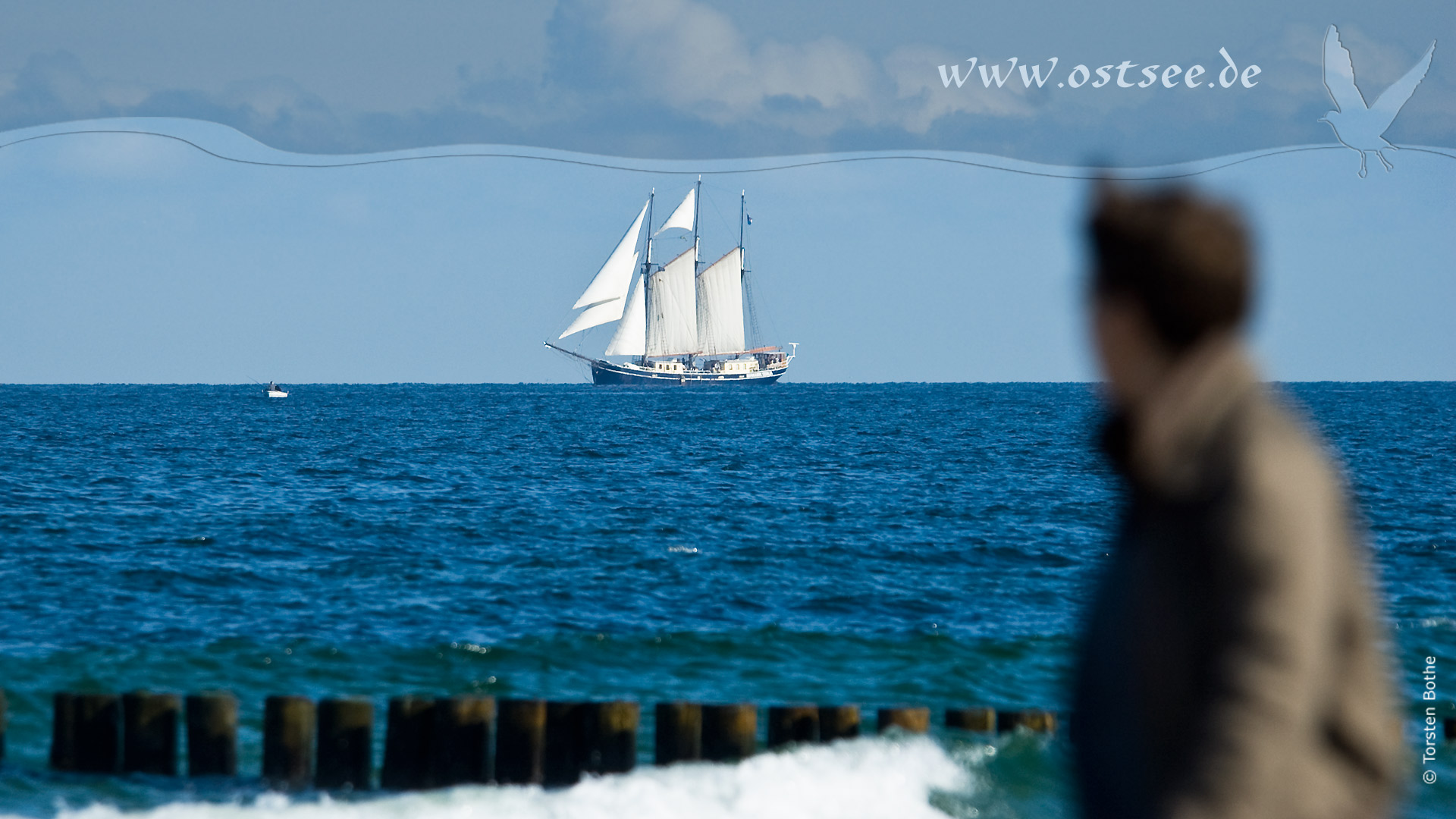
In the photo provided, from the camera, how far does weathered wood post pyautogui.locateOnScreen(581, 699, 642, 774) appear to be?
9016 mm

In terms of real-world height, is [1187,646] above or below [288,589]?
above

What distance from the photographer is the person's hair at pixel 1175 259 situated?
1947mm

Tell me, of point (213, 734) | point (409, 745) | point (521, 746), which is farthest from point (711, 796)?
point (213, 734)

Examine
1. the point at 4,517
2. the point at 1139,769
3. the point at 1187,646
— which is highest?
the point at 1187,646

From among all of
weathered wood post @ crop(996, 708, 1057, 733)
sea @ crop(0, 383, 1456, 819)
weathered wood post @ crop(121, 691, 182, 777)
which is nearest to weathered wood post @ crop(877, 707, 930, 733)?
sea @ crop(0, 383, 1456, 819)

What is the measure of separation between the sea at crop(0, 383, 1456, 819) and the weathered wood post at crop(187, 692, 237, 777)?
4.9 inches

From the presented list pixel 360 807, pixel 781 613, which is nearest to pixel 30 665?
pixel 360 807

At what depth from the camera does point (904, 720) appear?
31.1 feet

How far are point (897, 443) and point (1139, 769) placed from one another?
60386 millimetres

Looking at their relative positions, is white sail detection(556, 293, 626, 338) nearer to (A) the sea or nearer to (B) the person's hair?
(A) the sea

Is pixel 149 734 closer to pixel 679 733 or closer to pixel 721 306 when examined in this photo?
pixel 679 733

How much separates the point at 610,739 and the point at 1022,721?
320 cm

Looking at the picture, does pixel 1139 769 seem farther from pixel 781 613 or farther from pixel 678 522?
pixel 678 522

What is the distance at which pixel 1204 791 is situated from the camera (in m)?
1.88
